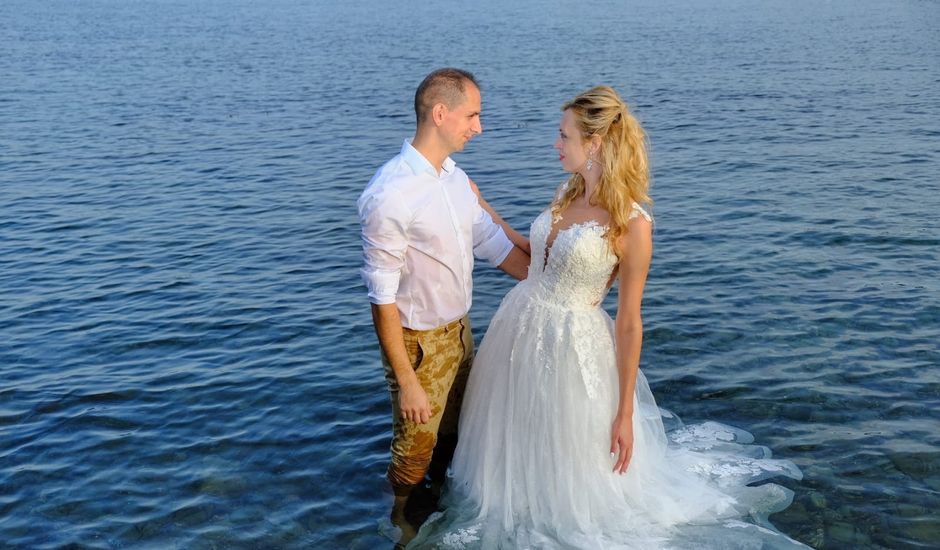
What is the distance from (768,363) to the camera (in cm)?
983

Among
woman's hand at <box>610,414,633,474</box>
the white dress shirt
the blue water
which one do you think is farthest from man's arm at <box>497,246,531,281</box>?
the blue water

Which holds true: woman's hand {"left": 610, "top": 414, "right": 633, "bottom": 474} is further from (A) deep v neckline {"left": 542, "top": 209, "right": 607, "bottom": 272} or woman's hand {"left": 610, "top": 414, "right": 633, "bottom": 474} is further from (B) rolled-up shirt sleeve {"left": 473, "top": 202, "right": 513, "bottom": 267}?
(B) rolled-up shirt sleeve {"left": 473, "top": 202, "right": 513, "bottom": 267}

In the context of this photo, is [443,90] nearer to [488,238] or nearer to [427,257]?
[427,257]

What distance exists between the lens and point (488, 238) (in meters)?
6.59

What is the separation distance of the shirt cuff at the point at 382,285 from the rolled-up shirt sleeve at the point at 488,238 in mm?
833

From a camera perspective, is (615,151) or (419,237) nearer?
(615,151)

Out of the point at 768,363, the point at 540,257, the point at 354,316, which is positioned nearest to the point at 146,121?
the point at 354,316

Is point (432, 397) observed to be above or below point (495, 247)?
below

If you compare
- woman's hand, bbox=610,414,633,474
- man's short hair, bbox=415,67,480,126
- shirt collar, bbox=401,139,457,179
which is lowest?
woman's hand, bbox=610,414,633,474

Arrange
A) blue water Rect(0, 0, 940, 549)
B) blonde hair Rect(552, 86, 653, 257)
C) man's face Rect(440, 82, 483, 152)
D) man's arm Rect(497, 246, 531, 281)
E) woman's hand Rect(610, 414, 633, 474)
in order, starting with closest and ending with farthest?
blonde hair Rect(552, 86, 653, 257) < man's face Rect(440, 82, 483, 152) < woman's hand Rect(610, 414, 633, 474) < man's arm Rect(497, 246, 531, 281) < blue water Rect(0, 0, 940, 549)

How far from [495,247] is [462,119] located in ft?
3.43

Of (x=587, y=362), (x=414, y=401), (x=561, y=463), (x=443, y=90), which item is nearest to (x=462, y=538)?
(x=561, y=463)

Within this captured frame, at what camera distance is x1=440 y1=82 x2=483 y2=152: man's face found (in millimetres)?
5863


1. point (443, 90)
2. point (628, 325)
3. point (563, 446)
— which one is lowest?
point (563, 446)
